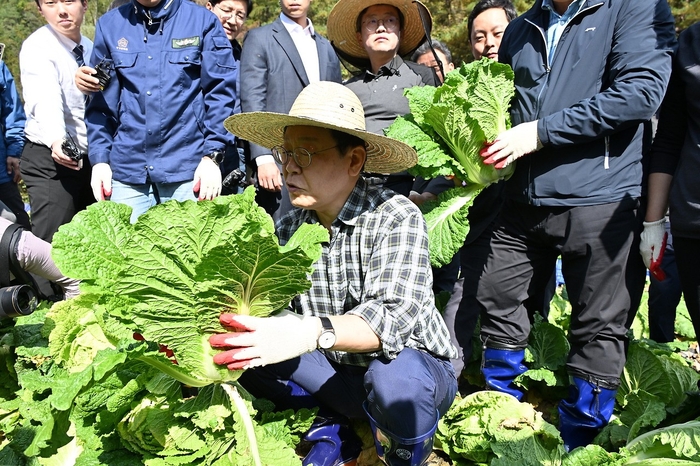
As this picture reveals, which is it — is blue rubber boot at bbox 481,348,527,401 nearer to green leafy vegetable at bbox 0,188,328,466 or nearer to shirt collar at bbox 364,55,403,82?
green leafy vegetable at bbox 0,188,328,466

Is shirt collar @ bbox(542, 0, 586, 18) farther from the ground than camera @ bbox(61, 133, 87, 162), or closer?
farther from the ground

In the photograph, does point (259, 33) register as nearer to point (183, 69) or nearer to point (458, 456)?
point (183, 69)

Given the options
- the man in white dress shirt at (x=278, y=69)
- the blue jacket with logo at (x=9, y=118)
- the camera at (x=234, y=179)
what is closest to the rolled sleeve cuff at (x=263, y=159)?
the man in white dress shirt at (x=278, y=69)

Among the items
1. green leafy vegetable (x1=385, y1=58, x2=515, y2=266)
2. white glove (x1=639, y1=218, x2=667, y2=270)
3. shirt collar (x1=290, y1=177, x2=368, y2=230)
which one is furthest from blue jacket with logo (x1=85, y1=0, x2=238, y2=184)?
white glove (x1=639, y1=218, x2=667, y2=270)

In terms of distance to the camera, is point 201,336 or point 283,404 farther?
point 283,404

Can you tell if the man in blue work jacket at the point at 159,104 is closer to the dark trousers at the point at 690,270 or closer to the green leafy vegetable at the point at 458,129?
the green leafy vegetable at the point at 458,129

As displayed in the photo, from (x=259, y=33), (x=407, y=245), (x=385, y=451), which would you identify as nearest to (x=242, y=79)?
(x=259, y=33)

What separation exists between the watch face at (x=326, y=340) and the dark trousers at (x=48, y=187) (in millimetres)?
2866

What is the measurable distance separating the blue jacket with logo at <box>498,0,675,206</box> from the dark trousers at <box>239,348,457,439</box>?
1.04 m

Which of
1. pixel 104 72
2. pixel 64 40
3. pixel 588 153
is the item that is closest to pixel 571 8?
pixel 588 153

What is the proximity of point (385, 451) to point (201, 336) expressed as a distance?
94 cm

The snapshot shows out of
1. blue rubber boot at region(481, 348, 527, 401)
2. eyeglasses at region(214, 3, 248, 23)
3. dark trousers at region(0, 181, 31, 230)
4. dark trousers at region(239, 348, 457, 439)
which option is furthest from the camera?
dark trousers at region(0, 181, 31, 230)

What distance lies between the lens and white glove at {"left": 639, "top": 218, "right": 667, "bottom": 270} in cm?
258

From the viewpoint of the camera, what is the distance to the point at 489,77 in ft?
9.45
